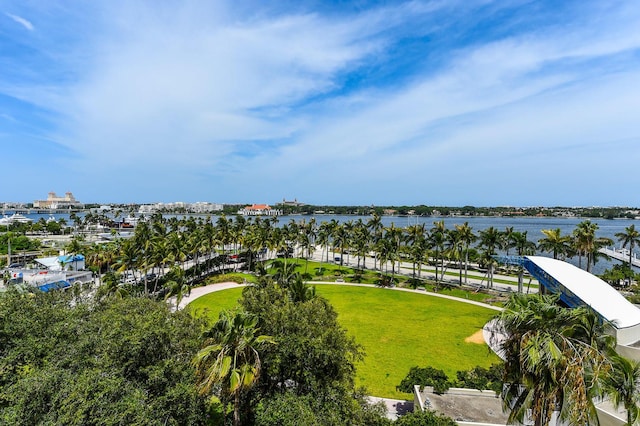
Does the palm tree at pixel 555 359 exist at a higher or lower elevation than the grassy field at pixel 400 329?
higher

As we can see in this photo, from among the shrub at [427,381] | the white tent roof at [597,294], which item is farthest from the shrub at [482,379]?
the white tent roof at [597,294]

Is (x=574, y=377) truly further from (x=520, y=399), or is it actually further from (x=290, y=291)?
(x=290, y=291)

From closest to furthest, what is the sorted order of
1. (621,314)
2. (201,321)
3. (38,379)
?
1. (38,379)
2. (201,321)
3. (621,314)

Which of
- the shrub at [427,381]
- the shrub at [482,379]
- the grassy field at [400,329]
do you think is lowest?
the grassy field at [400,329]

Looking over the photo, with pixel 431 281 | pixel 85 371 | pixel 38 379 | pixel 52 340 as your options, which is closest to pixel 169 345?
pixel 85 371

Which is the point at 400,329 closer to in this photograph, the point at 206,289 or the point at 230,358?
the point at 230,358

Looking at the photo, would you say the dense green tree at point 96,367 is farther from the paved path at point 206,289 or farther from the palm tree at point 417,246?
the palm tree at point 417,246
